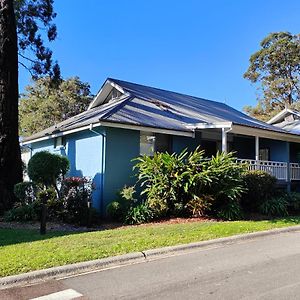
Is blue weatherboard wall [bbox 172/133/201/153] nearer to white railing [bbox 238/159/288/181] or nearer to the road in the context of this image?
white railing [bbox 238/159/288/181]

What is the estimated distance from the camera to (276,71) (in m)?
42.9

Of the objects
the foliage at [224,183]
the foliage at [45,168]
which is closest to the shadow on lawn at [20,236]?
the foliage at [45,168]

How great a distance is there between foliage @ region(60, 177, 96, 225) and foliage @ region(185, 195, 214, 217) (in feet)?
11.0

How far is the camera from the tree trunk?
46.7ft

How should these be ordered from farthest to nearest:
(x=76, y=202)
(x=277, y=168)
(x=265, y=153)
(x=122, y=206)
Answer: (x=265, y=153), (x=277, y=168), (x=122, y=206), (x=76, y=202)

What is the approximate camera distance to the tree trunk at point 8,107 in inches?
561

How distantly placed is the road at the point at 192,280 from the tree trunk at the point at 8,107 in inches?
363

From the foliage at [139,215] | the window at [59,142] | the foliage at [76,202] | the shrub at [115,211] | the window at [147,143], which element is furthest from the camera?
the window at [59,142]

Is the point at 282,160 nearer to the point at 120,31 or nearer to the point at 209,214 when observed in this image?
the point at 209,214

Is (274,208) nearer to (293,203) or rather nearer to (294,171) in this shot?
(293,203)

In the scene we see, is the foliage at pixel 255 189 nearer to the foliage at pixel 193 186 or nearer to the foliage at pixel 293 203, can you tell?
the foliage at pixel 193 186

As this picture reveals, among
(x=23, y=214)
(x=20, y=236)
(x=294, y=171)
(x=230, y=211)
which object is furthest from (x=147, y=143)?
(x=294, y=171)

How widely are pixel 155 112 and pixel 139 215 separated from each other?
614 cm

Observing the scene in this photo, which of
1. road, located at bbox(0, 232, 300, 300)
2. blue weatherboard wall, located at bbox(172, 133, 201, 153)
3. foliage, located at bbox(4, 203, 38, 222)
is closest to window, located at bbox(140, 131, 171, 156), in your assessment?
blue weatherboard wall, located at bbox(172, 133, 201, 153)
